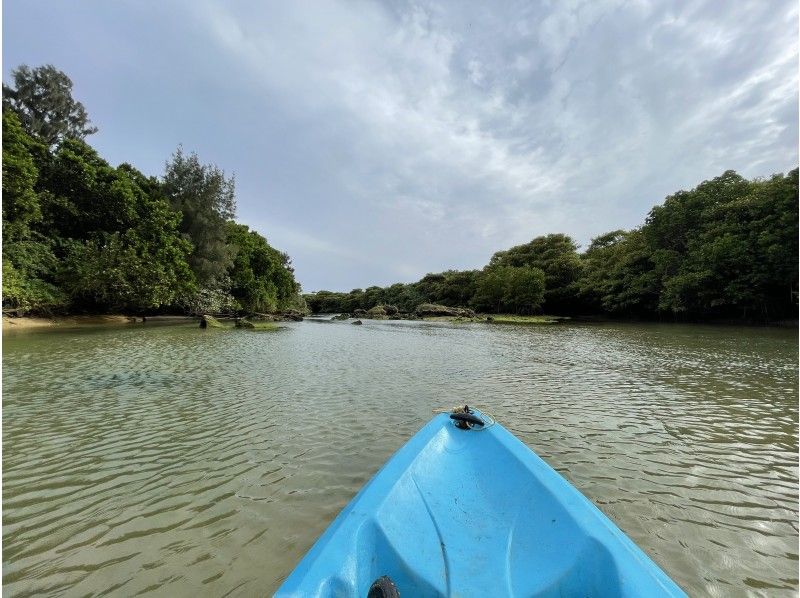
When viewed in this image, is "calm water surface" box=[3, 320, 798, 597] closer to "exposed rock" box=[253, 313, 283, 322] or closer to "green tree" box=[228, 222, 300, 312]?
"exposed rock" box=[253, 313, 283, 322]

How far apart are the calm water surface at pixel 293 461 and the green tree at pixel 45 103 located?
3414 centimetres

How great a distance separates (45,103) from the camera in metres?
32.1

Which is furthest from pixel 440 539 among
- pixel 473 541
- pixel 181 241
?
pixel 181 241

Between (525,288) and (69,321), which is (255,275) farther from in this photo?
(525,288)

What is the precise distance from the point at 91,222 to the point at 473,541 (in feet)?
118

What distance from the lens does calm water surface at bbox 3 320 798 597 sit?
2600 mm

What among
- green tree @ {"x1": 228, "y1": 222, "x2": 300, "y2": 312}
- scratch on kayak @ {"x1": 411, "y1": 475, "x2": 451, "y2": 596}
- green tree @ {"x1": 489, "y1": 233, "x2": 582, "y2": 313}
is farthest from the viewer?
green tree @ {"x1": 489, "y1": 233, "x2": 582, "y2": 313}

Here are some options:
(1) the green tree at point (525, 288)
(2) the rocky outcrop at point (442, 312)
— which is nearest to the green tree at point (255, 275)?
(2) the rocky outcrop at point (442, 312)

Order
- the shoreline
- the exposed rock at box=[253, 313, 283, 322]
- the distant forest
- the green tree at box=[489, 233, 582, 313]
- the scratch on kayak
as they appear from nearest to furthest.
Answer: the scratch on kayak < the shoreline < the distant forest < the exposed rock at box=[253, 313, 283, 322] < the green tree at box=[489, 233, 582, 313]

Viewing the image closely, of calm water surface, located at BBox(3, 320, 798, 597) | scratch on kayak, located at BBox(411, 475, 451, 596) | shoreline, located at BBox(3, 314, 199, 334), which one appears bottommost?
calm water surface, located at BBox(3, 320, 798, 597)

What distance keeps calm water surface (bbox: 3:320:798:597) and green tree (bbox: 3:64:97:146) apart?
112 feet

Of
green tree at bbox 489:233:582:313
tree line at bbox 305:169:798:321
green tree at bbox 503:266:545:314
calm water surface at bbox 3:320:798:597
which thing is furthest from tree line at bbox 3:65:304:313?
green tree at bbox 489:233:582:313

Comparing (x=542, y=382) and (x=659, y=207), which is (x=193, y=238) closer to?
(x=542, y=382)

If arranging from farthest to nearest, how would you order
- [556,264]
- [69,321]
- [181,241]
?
1. [556,264]
2. [181,241]
3. [69,321]
